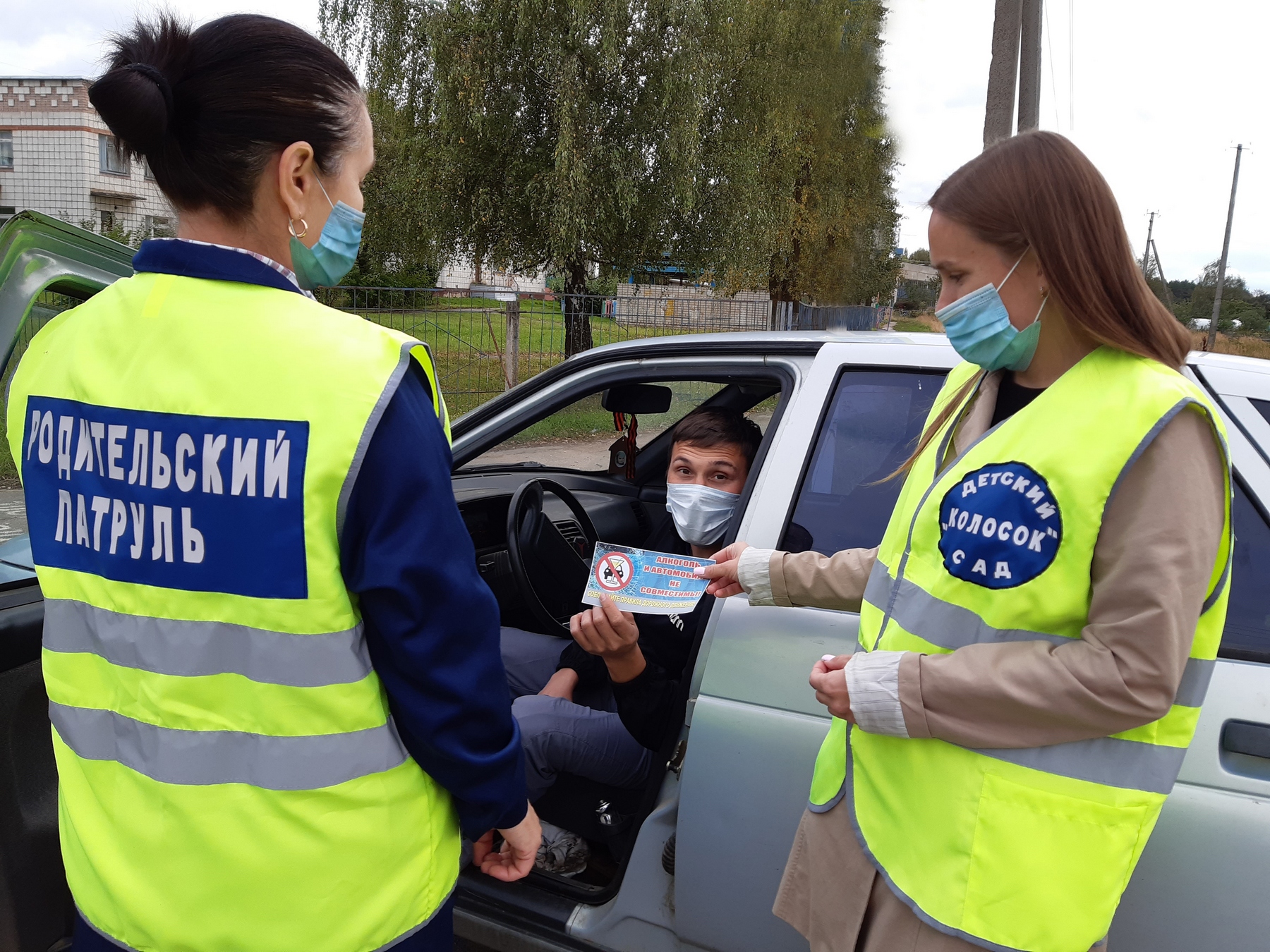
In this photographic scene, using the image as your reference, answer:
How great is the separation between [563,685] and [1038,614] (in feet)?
5.62

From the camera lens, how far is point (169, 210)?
1197 mm

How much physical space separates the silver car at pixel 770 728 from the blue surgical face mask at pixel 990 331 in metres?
0.57

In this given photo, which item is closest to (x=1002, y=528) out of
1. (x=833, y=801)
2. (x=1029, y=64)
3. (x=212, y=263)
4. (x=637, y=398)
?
(x=833, y=801)

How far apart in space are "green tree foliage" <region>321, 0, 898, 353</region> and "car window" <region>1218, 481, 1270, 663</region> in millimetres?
10130

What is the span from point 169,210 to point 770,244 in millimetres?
15719

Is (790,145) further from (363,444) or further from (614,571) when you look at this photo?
(363,444)

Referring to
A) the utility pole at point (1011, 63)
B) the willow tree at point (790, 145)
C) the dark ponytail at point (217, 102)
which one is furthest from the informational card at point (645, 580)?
the willow tree at point (790, 145)

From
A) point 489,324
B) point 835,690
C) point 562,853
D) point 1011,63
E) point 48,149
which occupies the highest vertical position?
point 48,149

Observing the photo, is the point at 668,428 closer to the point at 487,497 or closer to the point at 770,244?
the point at 487,497

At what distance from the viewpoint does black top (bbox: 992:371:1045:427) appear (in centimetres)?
140

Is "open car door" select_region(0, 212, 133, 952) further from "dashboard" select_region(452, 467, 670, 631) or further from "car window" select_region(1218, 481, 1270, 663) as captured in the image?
"car window" select_region(1218, 481, 1270, 663)

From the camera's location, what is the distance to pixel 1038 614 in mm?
1156

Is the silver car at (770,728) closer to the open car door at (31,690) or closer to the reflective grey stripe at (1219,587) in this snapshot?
the open car door at (31,690)

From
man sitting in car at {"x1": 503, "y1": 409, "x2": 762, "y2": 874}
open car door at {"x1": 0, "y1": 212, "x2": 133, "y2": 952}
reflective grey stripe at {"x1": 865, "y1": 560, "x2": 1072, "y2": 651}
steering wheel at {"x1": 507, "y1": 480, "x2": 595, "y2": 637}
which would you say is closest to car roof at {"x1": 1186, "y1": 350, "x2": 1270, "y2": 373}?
reflective grey stripe at {"x1": 865, "y1": 560, "x2": 1072, "y2": 651}
